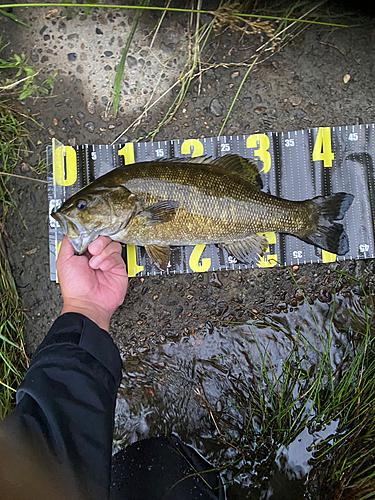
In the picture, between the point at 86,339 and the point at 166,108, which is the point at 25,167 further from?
the point at 86,339

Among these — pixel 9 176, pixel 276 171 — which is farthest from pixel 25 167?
pixel 276 171

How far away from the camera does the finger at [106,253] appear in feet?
8.79

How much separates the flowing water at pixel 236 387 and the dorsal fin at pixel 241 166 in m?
1.17

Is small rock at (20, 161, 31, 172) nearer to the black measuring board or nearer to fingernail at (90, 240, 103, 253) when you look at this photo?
the black measuring board

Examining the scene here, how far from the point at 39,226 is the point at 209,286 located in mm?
1624

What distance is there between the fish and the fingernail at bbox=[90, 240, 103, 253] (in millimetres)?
62

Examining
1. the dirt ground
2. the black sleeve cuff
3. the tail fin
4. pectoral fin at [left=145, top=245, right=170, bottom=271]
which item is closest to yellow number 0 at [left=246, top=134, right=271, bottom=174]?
the dirt ground

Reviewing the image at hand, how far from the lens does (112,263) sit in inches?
111

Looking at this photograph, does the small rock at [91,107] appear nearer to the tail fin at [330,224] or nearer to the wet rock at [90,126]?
the wet rock at [90,126]

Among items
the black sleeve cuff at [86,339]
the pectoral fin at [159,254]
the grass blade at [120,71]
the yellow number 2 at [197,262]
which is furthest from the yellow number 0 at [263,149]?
the black sleeve cuff at [86,339]

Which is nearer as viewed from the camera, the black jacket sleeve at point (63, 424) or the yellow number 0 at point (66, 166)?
the black jacket sleeve at point (63, 424)

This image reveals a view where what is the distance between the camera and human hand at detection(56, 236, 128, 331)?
263 cm

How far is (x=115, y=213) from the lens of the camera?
270cm

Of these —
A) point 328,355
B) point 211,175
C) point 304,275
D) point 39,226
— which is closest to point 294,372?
point 328,355
